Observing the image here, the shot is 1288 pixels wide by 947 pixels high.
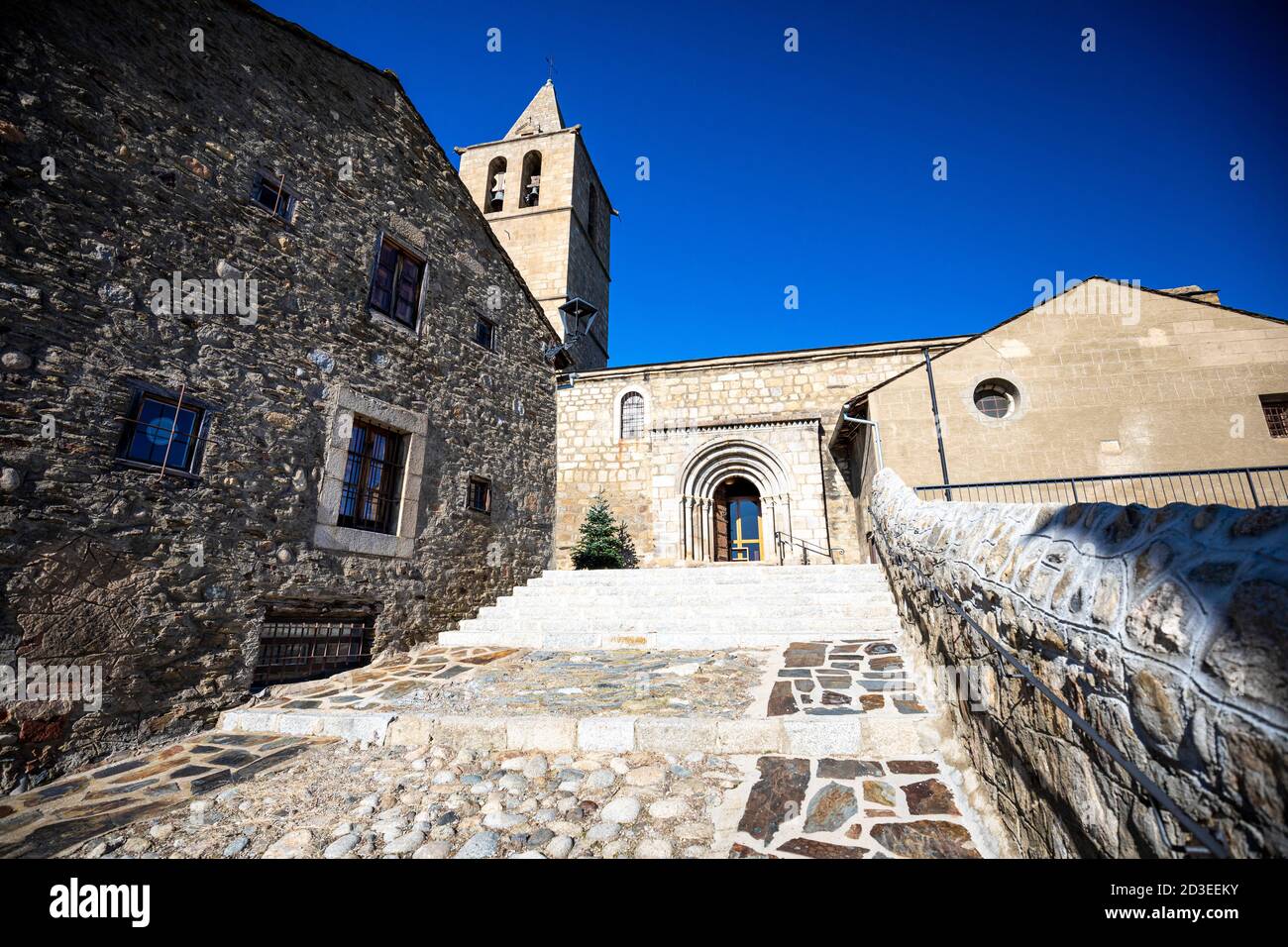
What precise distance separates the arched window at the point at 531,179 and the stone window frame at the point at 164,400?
63.5 feet

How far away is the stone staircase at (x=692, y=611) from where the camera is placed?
6117 mm

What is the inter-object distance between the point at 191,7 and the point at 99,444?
4455mm

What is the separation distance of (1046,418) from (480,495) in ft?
32.3

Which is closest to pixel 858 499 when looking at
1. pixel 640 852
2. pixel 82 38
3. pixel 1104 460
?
pixel 1104 460

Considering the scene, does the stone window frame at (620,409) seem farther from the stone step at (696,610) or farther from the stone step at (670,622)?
the stone step at (670,622)

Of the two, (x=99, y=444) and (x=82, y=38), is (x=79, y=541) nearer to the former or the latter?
(x=99, y=444)

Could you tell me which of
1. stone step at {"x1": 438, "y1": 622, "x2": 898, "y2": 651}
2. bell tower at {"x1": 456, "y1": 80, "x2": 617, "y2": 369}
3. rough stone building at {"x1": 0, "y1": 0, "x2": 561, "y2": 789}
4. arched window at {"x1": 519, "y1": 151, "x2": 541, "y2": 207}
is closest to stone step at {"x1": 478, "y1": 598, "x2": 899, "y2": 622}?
stone step at {"x1": 438, "y1": 622, "x2": 898, "y2": 651}

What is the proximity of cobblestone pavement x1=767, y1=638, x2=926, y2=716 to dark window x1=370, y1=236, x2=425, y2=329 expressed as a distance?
6444 mm

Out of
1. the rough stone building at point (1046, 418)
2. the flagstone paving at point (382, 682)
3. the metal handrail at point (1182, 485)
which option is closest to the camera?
the flagstone paving at point (382, 682)

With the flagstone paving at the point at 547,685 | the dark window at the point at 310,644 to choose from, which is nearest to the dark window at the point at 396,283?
the dark window at the point at 310,644

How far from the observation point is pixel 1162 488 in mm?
8414
